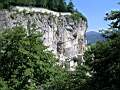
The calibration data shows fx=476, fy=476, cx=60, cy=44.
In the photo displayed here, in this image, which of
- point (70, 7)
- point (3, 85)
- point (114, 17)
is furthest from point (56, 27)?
point (114, 17)

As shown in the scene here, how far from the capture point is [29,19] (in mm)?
67000

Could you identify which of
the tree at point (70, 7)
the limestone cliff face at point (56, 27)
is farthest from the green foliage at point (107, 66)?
the tree at point (70, 7)

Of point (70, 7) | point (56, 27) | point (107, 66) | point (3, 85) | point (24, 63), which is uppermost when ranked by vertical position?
point (107, 66)

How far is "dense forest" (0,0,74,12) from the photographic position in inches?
2760

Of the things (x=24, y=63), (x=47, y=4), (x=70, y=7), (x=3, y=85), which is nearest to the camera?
(x=3, y=85)

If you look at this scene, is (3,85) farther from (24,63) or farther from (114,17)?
(114,17)

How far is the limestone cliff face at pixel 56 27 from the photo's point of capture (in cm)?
6606

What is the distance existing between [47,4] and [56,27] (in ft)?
26.1

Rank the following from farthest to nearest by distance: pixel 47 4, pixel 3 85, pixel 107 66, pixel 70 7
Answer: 1. pixel 70 7
2. pixel 47 4
3. pixel 3 85
4. pixel 107 66

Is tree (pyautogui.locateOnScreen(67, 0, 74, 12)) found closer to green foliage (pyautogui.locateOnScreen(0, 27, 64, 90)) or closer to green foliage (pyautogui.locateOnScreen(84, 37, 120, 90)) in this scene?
green foliage (pyautogui.locateOnScreen(0, 27, 64, 90))

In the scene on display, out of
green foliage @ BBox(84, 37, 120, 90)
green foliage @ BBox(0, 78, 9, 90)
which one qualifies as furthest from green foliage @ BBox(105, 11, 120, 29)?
green foliage @ BBox(0, 78, 9, 90)

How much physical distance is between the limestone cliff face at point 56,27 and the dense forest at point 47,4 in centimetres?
268

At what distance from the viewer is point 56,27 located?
71.9m

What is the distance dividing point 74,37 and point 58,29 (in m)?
4.78
